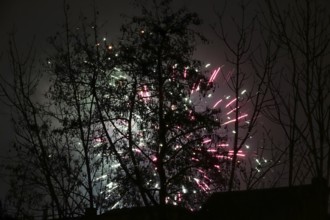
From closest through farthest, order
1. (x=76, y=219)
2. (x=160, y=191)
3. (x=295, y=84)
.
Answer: (x=295, y=84), (x=160, y=191), (x=76, y=219)

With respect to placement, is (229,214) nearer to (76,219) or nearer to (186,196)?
(186,196)

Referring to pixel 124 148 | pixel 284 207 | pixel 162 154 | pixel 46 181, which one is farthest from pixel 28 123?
pixel 284 207

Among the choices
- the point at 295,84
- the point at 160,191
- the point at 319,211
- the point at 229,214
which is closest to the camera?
the point at 319,211

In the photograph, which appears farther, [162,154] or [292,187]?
[162,154]

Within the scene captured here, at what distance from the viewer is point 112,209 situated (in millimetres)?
17297

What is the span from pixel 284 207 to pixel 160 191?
5162 mm

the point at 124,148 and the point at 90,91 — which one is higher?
the point at 90,91

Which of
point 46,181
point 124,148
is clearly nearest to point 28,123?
point 46,181

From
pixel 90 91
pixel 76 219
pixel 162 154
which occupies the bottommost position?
pixel 76 219

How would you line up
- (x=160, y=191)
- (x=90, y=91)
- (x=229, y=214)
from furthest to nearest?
(x=90, y=91)
(x=160, y=191)
(x=229, y=214)

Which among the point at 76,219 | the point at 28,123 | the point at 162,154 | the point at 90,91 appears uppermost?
the point at 90,91

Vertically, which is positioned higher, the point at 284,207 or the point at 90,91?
the point at 90,91

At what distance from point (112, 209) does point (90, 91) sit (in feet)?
13.6

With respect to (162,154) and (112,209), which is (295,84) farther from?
(112,209)
